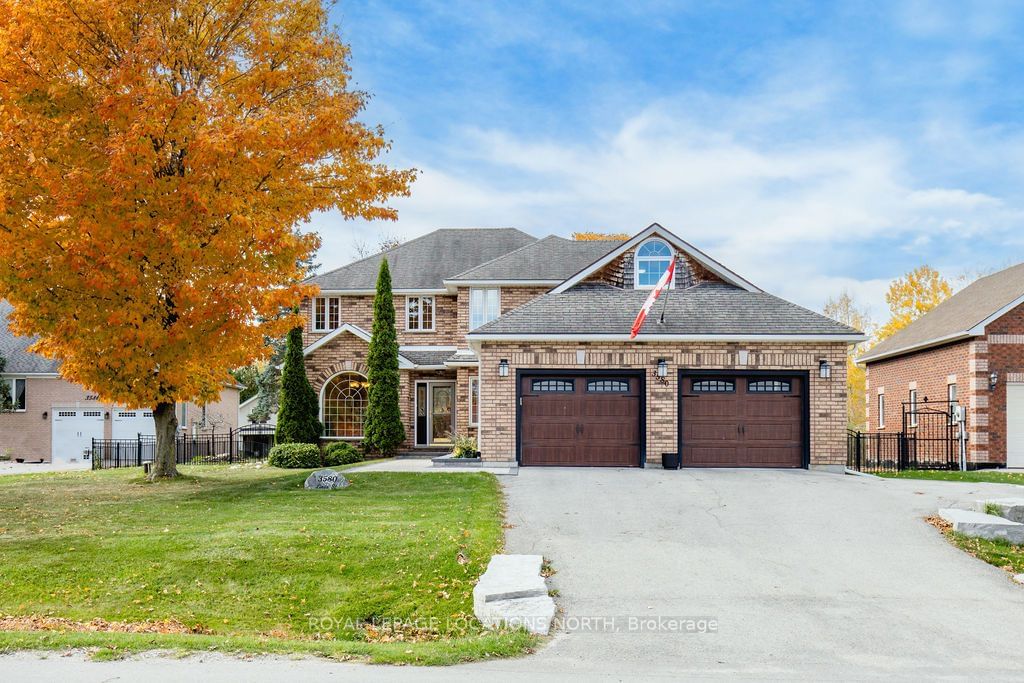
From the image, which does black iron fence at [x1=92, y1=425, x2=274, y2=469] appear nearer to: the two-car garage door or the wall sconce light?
the two-car garage door

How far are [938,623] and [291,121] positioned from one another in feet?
41.8

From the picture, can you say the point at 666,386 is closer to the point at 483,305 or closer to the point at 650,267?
the point at 650,267

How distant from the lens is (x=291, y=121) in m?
15.1

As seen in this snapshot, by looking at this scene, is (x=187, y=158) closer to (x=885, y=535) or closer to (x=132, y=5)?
(x=132, y=5)

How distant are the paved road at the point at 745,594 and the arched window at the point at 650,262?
7854 millimetres

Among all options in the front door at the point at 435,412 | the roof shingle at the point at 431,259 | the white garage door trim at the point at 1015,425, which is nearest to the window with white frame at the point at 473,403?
the front door at the point at 435,412

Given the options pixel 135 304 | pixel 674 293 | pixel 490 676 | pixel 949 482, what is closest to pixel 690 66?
pixel 674 293

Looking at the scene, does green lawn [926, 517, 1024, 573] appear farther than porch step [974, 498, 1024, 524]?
No

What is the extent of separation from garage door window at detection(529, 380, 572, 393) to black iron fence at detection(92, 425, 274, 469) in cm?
1201

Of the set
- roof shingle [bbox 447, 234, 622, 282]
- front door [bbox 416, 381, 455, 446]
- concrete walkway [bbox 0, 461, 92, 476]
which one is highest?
roof shingle [bbox 447, 234, 622, 282]

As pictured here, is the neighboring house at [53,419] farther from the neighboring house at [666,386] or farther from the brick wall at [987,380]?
the brick wall at [987,380]

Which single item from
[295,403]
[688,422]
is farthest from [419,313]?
[688,422]

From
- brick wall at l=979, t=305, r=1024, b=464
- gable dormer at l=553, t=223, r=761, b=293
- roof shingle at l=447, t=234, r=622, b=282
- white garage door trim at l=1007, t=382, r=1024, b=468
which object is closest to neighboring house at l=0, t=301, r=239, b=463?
roof shingle at l=447, t=234, r=622, b=282

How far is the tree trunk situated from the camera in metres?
17.9
